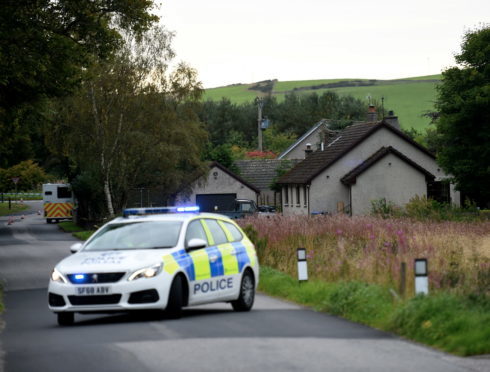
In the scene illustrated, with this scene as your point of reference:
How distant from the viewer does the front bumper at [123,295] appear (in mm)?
14617

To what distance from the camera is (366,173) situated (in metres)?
71.7

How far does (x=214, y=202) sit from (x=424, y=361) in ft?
234

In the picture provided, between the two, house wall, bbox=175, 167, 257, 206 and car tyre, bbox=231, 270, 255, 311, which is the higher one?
house wall, bbox=175, 167, 257, 206

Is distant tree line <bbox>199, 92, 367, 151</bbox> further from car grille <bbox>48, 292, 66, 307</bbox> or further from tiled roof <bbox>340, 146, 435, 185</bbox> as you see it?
car grille <bbox>48, 292, 66, 307</bbox>

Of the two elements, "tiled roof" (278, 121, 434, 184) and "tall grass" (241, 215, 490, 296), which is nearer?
"tall grass" (241, 215, 490, 296)

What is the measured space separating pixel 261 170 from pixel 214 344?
80.4 m

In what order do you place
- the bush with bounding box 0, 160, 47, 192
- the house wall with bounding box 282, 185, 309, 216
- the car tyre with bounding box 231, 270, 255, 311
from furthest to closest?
the bush with bounding box 0, 160, 47, 192 → the house wall with bounding box 282, 185, 309, 216 → the car tyre with bounding box 231, 270, 255, 311

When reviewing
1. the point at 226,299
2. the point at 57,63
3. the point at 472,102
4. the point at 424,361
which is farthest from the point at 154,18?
the point at 472,102

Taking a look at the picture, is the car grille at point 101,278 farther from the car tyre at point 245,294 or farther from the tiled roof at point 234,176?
the tiled roof at point 234,176

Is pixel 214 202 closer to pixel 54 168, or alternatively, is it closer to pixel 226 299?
pixel 54 168

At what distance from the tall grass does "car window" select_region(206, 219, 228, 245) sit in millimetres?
2799

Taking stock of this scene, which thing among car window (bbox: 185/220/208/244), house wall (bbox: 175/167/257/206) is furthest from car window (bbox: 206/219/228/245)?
house wall (bbox: 175/167/257/206)

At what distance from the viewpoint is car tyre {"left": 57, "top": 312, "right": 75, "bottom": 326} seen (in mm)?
15511

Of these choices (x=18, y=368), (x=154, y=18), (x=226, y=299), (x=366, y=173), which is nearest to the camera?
(x=18, y=368)
